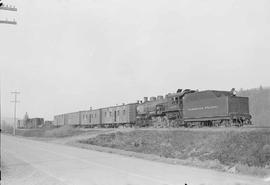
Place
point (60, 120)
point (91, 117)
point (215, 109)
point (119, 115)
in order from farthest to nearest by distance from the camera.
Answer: point (60, 120) < point (91, 117) < point (119, 115) < point (215, 109)

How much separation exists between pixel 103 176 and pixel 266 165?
24.1 feet

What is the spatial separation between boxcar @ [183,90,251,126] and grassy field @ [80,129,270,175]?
2783 millimetres

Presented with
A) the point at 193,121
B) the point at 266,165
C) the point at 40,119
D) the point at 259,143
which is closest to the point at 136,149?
the point at 193,121

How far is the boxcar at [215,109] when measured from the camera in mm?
26359

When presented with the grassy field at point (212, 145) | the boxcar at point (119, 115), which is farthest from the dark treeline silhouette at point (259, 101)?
the grassy field at point (212, 145)

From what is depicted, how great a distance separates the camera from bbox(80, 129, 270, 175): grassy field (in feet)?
54.6

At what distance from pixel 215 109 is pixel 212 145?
649 cm

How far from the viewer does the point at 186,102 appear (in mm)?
30641

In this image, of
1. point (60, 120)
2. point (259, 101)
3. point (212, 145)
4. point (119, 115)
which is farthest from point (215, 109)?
point (60, 120)

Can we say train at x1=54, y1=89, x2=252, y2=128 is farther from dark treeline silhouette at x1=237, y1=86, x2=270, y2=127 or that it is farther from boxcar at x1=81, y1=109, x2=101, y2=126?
dark treeline silhouette at x1=237, y1=86, x2=270, y2=127

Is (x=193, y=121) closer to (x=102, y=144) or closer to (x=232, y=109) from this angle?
(x=232, y=109)

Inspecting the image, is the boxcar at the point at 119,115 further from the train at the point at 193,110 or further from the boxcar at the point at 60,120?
the boxcar at the point at 60,120

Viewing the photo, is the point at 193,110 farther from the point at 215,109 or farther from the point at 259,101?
the point at 259,101

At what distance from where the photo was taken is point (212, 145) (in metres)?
21.1
